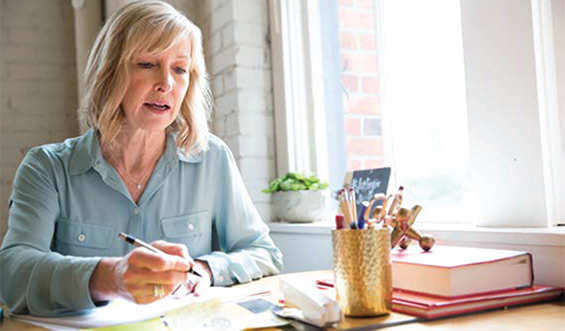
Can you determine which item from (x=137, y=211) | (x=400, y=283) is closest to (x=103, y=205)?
(x=137, y=211)

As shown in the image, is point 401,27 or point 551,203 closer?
point 551,203

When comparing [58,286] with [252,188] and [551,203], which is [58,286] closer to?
[551,203]

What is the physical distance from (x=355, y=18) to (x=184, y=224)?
1168 mm

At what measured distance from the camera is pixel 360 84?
87.1 inches

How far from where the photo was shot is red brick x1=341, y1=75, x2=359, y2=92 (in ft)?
7.29

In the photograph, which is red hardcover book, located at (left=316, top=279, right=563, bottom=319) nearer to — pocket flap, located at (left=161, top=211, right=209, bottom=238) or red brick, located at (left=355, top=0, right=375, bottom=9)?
pocket flap, located at (left=161, top=211, right=209, bottom=238)

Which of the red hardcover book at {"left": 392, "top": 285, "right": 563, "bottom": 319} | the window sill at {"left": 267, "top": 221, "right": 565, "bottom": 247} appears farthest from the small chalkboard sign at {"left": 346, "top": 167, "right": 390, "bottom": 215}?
the red hardcover book at {"left": 392, "top": 285, "right": 563, "bottom": 319}

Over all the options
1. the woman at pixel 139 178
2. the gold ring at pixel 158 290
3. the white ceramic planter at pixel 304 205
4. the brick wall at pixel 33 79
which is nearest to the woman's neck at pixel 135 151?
the woman at pixel 139 178

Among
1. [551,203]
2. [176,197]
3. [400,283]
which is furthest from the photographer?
[176,197]

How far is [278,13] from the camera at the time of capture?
95.7 inches

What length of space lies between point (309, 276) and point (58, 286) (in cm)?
59

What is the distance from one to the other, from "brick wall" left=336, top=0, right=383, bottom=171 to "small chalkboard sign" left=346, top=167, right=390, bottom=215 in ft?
1.49

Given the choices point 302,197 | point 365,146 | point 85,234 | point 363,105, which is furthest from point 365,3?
point 85,234

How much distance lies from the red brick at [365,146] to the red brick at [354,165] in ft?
0.11
